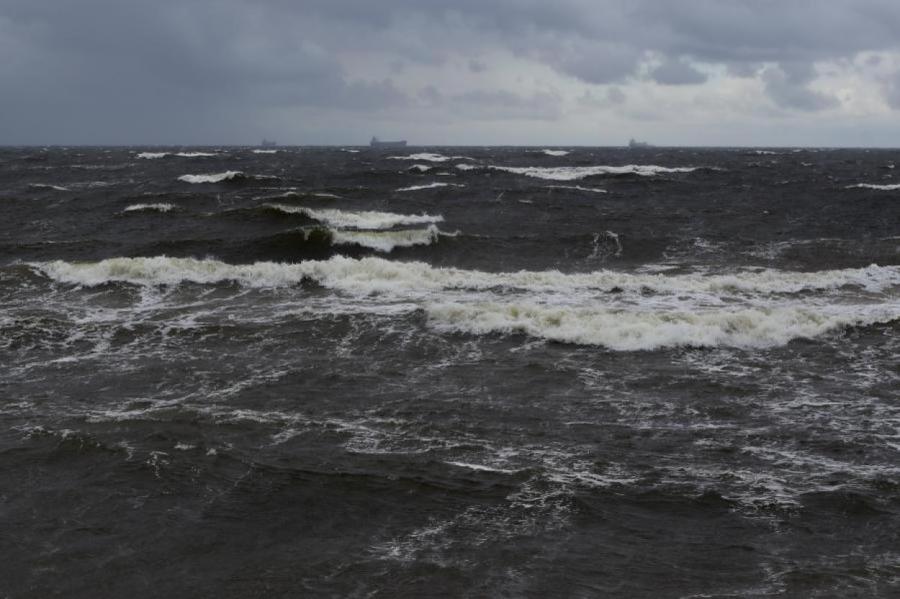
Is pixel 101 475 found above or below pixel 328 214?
below

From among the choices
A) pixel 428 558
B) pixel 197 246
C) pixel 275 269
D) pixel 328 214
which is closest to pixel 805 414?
pixel 428 558

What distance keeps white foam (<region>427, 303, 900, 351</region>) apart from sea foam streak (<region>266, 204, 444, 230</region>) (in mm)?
16250

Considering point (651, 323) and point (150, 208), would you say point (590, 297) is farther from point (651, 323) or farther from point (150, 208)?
point (150, 208)

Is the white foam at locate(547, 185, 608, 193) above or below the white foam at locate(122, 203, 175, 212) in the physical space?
above

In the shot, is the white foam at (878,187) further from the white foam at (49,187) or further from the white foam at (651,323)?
the white foam at (49,187)

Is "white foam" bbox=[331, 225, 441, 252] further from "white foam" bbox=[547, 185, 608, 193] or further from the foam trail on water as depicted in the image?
"white foam" bbox=[547, 185, 608, 193]

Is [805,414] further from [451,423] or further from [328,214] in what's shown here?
[328,214]

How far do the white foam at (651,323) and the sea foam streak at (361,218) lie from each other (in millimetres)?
16250

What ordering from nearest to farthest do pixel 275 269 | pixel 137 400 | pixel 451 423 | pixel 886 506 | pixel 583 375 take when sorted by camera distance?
pixel 886 506 < pixel 451 423 < pixel 137 400 < pixel 583 375 < pixel 275 269

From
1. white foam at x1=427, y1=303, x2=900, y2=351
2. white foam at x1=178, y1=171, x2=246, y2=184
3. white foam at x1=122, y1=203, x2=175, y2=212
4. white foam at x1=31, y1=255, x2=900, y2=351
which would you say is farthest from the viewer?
white foam at x1=178, y1=171, x2=246, y2=184

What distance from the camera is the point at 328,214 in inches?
Result: 1390

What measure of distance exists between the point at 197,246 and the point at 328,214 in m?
9.39

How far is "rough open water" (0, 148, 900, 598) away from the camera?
7.26 meters

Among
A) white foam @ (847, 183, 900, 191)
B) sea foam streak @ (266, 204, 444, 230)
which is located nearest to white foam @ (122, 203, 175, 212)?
sea foam streak @ (266, 204, 444, 230)
